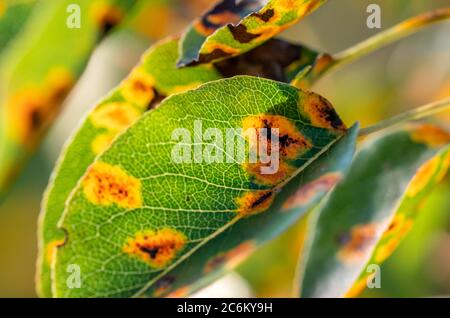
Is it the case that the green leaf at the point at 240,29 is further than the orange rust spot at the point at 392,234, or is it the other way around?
the orange rust spot at the point at 392,234

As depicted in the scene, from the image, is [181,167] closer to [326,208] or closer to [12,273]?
[326,208]

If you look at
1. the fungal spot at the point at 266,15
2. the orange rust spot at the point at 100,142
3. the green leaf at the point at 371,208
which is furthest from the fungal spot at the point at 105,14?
the green leaf at the point at 371,208

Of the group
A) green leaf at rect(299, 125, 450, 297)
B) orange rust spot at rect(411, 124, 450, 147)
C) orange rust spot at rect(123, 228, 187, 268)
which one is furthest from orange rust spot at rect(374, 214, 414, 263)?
orange rust spot at rect(123, 228, 187, 268)

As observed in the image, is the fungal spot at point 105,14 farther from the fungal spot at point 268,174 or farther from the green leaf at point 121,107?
the fungal spot at point 268,174

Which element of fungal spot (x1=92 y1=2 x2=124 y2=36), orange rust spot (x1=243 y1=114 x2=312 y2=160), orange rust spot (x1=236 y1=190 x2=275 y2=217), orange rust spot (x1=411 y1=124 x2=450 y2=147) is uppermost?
fungal spot (x1=92 y1=2 x2=124 y2=36)

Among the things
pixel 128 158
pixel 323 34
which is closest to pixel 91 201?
pixel 128 158

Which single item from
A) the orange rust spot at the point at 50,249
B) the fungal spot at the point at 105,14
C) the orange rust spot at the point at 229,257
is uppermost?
the fungal spot at the point at 105,14

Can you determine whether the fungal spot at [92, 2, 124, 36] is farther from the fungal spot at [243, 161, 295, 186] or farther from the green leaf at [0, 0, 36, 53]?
the fungal spot at [243, 161, 295, 186]
